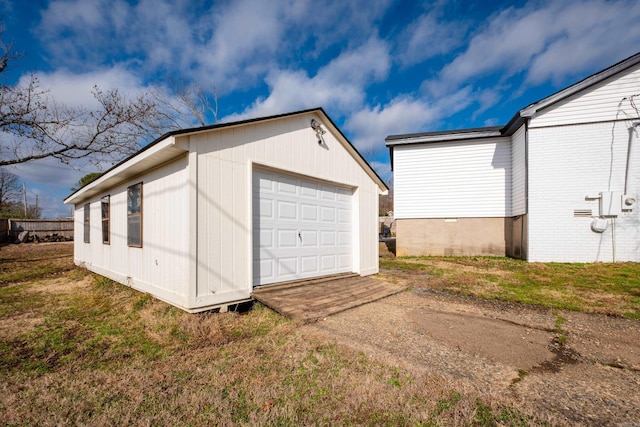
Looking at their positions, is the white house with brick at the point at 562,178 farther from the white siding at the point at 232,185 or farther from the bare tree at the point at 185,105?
the bare tree at the point at 185,105

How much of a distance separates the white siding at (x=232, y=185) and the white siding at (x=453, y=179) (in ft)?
26.8

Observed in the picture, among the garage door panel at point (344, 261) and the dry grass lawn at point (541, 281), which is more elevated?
the garage door panel at point (344, 261)

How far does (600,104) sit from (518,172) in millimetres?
3107

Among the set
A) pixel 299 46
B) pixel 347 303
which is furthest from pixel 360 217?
pixel 299 46

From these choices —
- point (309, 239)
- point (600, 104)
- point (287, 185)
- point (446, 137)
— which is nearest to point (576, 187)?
point (600, 104)

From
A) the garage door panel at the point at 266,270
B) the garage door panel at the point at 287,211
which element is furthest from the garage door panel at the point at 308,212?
the garage door panel at the point at 266,270

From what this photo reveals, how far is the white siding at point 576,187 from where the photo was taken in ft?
30.4

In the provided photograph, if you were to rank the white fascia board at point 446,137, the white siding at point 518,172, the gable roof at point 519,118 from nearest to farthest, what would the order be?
the gable roof at point 519,118
the white siding at point 518,172
the white fascia board at point 446,137

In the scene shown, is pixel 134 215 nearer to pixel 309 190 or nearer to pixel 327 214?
pixel 309 190

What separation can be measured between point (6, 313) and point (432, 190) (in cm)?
1348

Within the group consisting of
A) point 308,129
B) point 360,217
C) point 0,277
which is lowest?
point 0,277

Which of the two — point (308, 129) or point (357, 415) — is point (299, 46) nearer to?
point (308, 129)

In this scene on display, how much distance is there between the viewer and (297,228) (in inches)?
238

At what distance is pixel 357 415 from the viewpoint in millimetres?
2158
